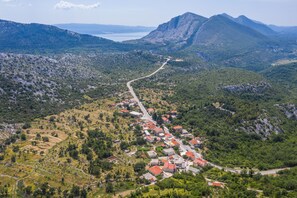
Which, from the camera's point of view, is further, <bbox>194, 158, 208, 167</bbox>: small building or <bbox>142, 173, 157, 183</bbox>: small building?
<bbox>194, 158, 208, 167</bbox>: small building

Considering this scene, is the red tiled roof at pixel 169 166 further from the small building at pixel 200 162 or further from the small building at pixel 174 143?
the small building at pixel 174 143

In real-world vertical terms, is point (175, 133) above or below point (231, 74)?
below

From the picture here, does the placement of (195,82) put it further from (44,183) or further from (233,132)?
(44,183)

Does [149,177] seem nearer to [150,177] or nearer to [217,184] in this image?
[150,177]

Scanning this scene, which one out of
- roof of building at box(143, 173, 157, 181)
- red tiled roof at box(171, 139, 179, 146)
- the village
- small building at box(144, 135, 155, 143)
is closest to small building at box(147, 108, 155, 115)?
the village

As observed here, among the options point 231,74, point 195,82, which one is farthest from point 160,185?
point 231,74

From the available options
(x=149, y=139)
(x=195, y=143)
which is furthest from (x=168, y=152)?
(x=195, y=143)

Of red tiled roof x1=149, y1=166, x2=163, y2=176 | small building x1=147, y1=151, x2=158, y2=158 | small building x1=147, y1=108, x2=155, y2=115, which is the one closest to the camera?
red tiled roof x1=149, y1=166, x2=163, y2=176

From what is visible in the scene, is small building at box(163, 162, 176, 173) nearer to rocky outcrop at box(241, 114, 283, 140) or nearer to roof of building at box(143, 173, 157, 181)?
roof of building at box(143, 173, 157, 181)

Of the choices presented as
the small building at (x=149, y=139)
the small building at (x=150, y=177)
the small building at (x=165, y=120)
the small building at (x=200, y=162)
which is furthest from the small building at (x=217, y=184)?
the small building at (x=165, y=120)
